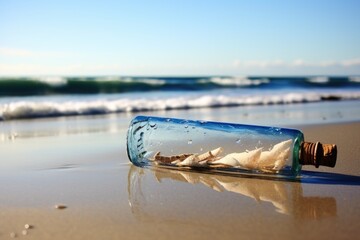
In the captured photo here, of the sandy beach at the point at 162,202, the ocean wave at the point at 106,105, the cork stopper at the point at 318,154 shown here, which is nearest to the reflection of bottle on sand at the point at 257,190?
the sandy beach at the point at 162,202

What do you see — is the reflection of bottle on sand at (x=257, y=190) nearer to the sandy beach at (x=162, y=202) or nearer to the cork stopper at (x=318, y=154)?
the sandy beach at (x=162, y=202)

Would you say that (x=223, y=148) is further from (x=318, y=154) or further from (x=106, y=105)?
(x=106, y=105)

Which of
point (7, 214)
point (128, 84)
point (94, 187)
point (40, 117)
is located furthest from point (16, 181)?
point (128, 84)

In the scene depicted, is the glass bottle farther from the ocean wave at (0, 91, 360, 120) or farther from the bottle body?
the ocean wave at (0, 91, 360, 120)

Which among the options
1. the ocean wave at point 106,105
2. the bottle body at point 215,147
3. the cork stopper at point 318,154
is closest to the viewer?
the cork stopper at point 318,154

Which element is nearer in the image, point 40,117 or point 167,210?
point 167,210

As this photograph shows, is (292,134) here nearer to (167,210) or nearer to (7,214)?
(167,210)
